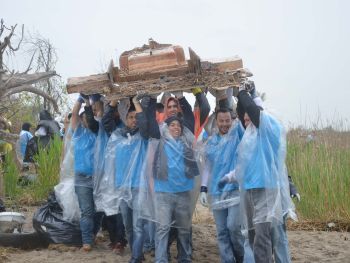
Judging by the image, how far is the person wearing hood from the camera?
11.6 ft

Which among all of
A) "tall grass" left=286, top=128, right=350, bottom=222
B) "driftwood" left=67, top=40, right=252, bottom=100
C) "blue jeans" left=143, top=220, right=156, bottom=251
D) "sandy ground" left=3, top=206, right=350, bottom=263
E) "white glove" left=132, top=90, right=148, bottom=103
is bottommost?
"sandy ground" left=3, top=206, right=350, bottom=263

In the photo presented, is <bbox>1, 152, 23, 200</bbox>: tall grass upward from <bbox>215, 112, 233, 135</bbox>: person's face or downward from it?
downward

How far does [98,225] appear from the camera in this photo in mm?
4094

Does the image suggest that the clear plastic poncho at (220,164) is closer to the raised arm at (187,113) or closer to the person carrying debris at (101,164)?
the raised arm at (187,113)

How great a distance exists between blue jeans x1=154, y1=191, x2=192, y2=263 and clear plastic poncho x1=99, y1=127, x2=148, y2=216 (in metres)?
0.36

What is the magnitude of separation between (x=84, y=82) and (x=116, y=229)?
1.75 meters

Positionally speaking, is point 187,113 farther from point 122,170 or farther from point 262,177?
point 262,177

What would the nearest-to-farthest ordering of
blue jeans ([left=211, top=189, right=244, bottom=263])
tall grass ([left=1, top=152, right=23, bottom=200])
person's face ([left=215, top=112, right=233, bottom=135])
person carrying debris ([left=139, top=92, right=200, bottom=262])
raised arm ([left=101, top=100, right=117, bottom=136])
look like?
1. blue jeans ([left=211, top=189, right=244, bottom=263])
2. person carrying debris ([left=139, top=92, right=200, bottom=262])
3. person's face ([left=215, top=112, right=233, bottom=135])
4. raised arm ([left=101, top=100, right=117, bottom=136])
5. tall grass ([left=1, top=152, right=23, bottom=200])

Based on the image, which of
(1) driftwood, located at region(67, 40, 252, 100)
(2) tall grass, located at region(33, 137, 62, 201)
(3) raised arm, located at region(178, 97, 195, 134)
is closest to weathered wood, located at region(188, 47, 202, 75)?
(1) driftwood, located at region(67, 40, 252, 100)

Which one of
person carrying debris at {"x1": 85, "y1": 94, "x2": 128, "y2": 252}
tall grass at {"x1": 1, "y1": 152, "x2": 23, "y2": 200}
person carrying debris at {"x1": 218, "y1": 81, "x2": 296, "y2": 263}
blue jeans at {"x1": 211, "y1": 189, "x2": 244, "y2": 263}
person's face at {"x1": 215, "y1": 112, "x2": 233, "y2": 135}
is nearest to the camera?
person carrying debris at {"x1": 218, "y1": 81, "x2": 296, "y2": 263}

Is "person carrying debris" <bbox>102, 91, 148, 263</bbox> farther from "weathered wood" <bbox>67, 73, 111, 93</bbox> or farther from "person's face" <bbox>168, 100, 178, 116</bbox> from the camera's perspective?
"person's face" <bbox>168, 100, 178, 116</bbox>

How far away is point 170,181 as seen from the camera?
10.5ft

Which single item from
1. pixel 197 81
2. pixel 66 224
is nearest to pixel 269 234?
pixel 197 81

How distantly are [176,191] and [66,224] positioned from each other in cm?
156
